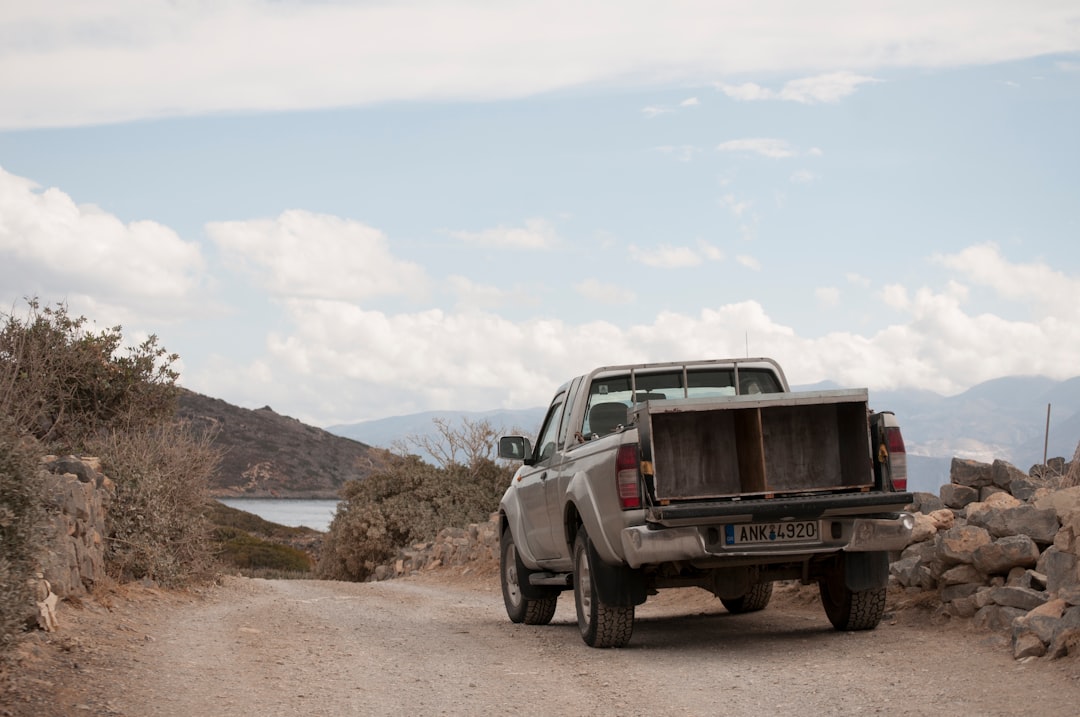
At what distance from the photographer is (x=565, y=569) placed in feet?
33.3

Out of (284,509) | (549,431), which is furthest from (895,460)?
(284,509)

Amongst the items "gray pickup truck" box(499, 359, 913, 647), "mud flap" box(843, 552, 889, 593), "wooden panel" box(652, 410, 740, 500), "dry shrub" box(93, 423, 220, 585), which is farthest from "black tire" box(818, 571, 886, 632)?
"dry shrub" box(93, 423, 220, 585)

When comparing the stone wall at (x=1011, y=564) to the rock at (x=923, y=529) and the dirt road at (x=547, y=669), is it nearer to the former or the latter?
the rock at (x=923, y=529)

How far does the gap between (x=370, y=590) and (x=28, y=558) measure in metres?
11.2

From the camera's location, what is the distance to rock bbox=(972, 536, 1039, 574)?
893 centimetres

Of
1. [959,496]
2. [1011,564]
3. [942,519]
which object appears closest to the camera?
[1011,564]

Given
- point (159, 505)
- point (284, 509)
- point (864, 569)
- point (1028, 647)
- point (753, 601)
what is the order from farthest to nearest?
point (284, 509)
point (159, 505)
point (753, 601)
point (864, 569)
point (1028, 647)

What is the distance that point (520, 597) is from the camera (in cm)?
1168

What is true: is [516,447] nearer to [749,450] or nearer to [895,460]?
[749,450]

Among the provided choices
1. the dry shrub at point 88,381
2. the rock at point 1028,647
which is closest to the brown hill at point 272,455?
the dry shrub at point 88,381

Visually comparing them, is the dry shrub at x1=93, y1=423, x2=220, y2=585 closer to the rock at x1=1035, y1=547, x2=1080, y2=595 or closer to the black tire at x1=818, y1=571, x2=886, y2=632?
the black tire at x1=818, y1=571, x2=886, y2=632

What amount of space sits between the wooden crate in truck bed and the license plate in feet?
1.48

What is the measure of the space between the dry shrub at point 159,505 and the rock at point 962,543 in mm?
8876

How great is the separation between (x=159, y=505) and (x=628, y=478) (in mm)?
8347
